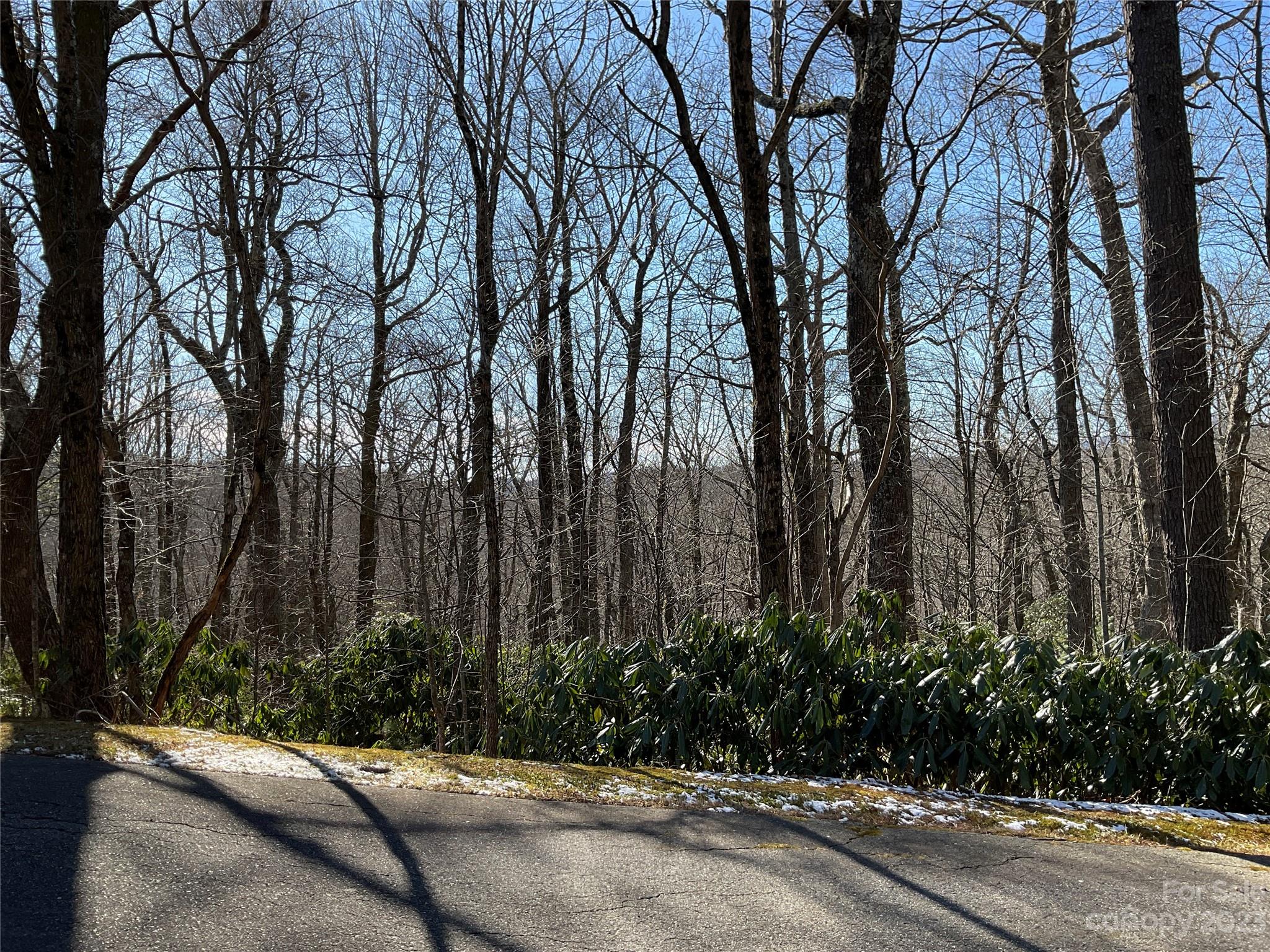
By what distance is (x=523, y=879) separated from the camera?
280 centimetres

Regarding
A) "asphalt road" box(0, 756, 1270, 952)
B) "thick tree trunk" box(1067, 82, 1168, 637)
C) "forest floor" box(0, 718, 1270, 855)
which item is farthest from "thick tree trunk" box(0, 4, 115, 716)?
"thick tree trunk" box(1067, 82, 1168, 637)

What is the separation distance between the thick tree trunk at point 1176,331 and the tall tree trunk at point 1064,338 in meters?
0.77

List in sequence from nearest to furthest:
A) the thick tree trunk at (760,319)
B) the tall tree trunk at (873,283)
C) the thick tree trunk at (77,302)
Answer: the thick tree trunk at (77,302) < the thick tree trunk at (760,319) < the tall tree trunk at (873,283)

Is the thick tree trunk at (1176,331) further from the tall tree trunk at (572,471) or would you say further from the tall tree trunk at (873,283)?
the tall tree trunk at (572,471)

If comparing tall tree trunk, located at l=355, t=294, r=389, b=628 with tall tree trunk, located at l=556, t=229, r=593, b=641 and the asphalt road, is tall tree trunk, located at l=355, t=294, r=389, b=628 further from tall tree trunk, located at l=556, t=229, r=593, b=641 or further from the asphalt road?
the asphalt road

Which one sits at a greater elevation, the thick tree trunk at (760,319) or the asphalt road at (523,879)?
the thick tree trunk at (760,319)

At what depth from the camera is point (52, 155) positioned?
18.6 ft

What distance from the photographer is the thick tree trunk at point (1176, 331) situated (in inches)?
274

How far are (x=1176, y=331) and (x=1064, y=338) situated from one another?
13.7ft

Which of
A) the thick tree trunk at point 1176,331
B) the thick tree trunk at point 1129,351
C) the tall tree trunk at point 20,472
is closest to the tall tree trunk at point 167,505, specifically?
the tall tree trunk at point 20,472

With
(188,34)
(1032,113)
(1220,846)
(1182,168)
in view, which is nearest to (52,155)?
(188,34)

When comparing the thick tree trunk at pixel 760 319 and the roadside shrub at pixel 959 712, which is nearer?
the roadside shrub at pixel 959 712

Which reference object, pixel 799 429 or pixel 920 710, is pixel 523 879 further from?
pixel 799 429

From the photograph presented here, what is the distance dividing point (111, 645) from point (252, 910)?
20.6 feet
